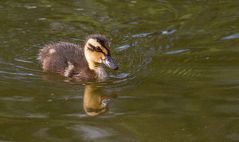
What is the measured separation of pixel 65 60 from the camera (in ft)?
19.4

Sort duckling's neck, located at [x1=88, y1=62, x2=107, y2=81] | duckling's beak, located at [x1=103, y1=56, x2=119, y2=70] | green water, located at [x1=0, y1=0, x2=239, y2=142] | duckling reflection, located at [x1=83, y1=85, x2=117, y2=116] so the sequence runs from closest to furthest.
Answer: green water, located at [x1=0, y1=0, x2=239, y2=142] → duckling reflection, located at [x1=83, y1=85, x2=117, y2=116] → duckling's beak, located at [x1=103, y1=56, x2=119, y2=70] → duckling's neck, located at [x1=88, y1=62, x2=107, y2=81]

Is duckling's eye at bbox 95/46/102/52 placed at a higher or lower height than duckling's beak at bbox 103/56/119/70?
higher

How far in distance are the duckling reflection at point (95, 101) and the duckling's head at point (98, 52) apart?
320 mm

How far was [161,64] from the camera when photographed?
228 inches

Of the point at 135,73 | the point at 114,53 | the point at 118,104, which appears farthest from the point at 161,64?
the point at 118,104

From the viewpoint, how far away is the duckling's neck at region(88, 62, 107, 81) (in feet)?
18.7

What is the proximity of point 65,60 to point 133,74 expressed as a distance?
2.21ft

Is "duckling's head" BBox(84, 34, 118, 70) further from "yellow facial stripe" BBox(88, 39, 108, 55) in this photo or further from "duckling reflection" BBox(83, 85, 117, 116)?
"duckling reflection" BBox(83, 85, 117, 116)

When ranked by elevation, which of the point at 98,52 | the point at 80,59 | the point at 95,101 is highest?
the point at 98,52

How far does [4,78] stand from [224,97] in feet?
6.13

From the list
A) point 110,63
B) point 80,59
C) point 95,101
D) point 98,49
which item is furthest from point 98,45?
point 95,101

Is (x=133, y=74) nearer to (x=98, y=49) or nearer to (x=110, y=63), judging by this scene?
(x=110, y=63)

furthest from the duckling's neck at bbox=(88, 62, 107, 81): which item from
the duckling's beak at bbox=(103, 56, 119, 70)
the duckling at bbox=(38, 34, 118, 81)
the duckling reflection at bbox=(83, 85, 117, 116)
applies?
the duckling reflection at bbox=(83, 85, 117, 116)

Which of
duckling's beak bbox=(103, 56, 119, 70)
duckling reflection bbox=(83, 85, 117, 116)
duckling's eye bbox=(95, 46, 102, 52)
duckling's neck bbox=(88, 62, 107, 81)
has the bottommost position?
duckling reflection bbox=(83, 85, 117, 116)
